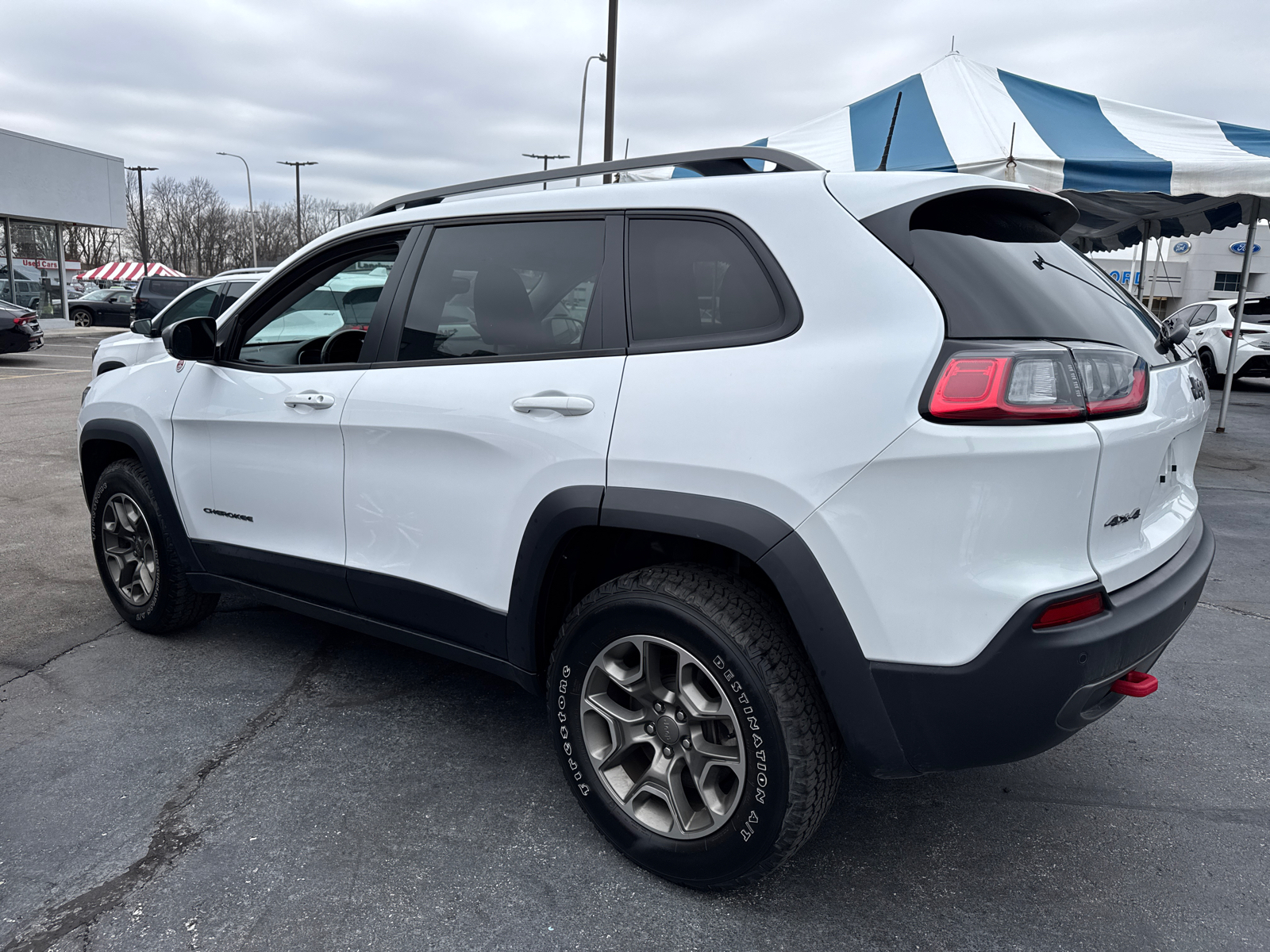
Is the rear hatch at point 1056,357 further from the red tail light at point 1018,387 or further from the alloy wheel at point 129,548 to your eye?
the alloy wheel at point 129,548

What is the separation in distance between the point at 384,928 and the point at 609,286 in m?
1.71

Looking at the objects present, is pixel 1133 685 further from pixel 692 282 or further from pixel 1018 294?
pixel 692 282

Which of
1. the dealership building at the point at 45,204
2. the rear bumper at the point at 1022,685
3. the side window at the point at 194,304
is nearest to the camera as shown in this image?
the rear bumper at the point at 1022,685

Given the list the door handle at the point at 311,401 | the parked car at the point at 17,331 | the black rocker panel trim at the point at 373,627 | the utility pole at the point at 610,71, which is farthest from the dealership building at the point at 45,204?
the door handle at the point at 311,401

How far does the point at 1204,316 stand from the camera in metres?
17.8

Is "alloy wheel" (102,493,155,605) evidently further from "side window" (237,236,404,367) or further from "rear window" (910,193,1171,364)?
"rear window" (910,193,1171,364)

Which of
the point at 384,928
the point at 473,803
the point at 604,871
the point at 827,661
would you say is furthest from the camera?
the point at 473,803

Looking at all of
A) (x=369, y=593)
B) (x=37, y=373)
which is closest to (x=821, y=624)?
(x=369, y=593)

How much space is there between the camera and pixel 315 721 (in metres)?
3.27

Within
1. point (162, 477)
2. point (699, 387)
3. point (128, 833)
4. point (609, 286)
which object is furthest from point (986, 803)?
point (162, 477)

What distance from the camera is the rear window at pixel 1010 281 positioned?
6.71 feet

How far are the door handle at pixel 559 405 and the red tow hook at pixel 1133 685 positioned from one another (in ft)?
4.59

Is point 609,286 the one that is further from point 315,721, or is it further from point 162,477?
point 162,477

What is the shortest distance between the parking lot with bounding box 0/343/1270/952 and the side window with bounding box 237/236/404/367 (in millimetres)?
1268
